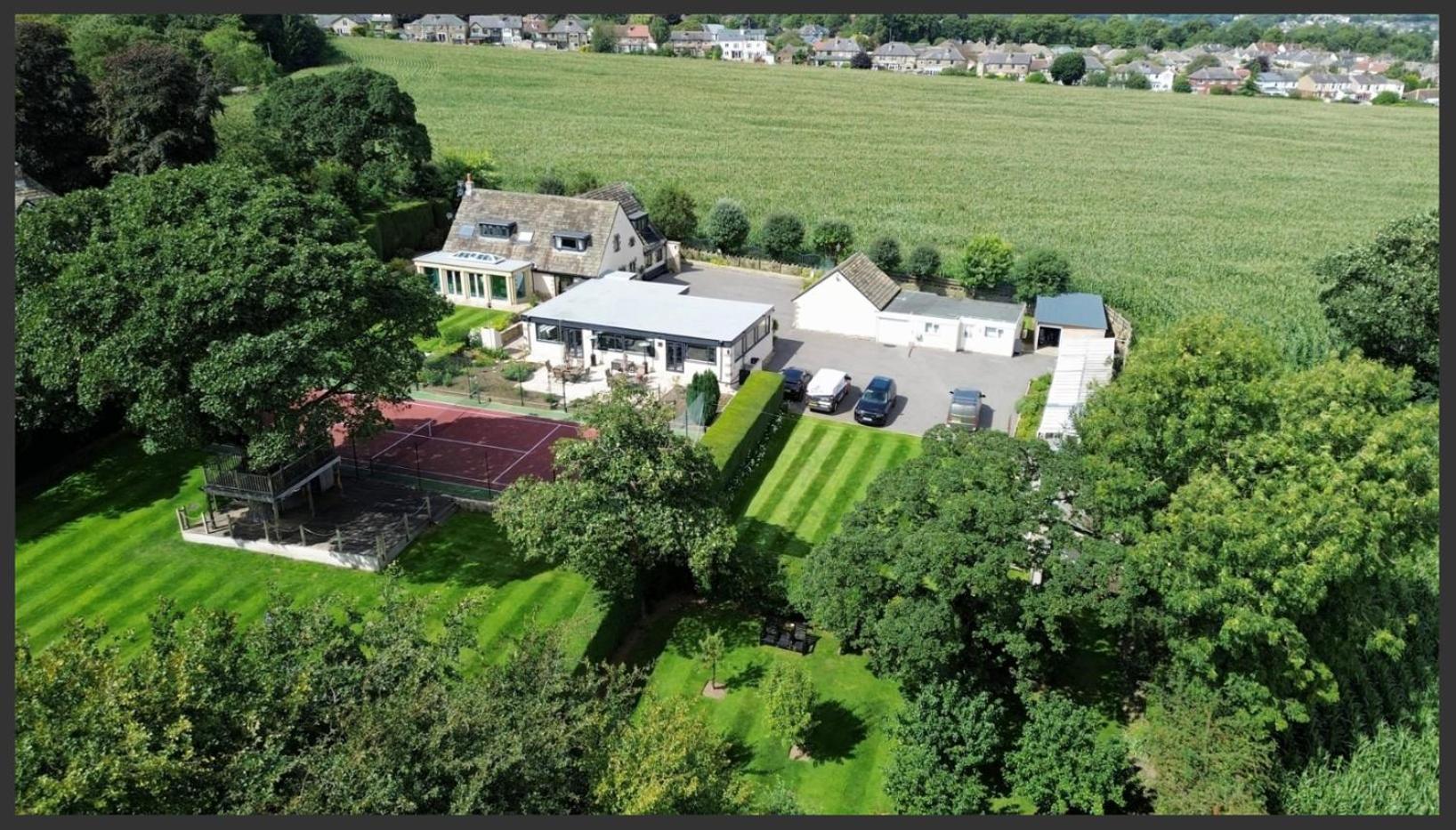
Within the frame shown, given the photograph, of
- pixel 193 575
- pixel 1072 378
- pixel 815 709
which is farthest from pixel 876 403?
pixel 193 575

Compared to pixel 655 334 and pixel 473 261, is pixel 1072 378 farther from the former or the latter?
pixel 473 261

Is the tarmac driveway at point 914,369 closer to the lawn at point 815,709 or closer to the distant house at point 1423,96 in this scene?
the lawn at point 815,709

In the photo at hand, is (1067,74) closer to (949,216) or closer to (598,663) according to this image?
(949,216)

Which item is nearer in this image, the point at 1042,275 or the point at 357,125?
the point at 1042,275

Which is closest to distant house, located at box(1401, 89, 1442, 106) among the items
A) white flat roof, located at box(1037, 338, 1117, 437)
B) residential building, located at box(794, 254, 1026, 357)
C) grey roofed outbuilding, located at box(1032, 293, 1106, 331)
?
grey roofed outbuilding, located at box(1032, 293, 1106, 331)

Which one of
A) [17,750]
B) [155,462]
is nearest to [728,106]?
[155,462]

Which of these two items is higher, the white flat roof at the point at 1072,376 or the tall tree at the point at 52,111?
the tall tree at the point at 52,111

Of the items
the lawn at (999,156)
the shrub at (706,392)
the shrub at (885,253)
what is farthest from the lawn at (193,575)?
the lawn at (999,156)
